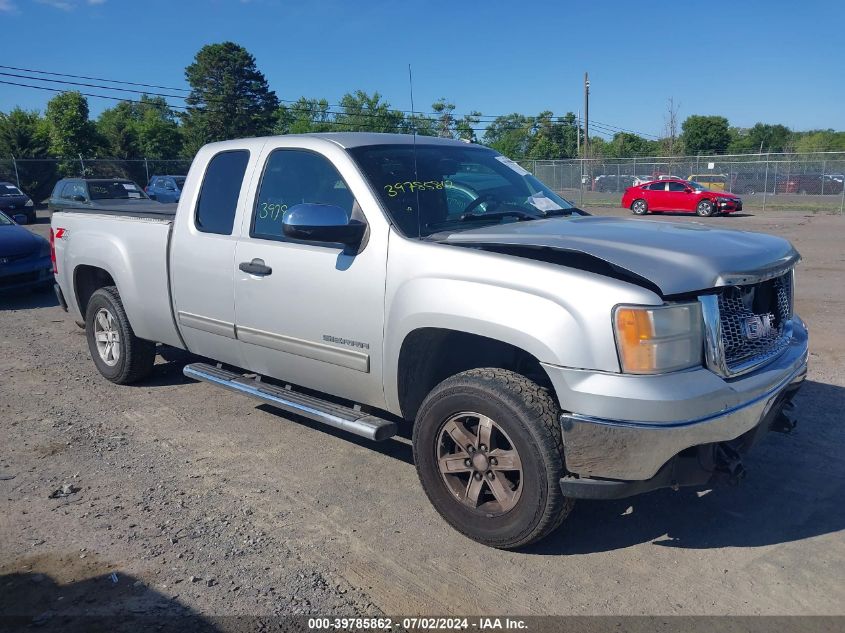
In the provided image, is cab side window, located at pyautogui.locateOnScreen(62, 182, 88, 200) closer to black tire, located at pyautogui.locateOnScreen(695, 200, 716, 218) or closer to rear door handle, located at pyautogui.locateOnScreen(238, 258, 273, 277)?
rear door handle, located at pyautogui.locateOnScreen(238, 258, 273, 277)

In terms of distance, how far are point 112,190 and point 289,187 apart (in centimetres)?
1697

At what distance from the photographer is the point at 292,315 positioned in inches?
167

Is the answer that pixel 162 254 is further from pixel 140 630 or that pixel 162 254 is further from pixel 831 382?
pixel 831 382

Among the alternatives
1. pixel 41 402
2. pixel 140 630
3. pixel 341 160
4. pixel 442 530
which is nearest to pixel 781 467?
pixel 442 530

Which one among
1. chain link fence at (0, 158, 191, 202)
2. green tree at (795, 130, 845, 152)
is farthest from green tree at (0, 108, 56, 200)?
green tree at (795, 130, 845, 152)

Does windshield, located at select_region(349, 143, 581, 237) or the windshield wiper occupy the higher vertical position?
windshield, located at select_region(349, 143, 581, 237)

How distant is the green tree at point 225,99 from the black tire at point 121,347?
4080 centimetres

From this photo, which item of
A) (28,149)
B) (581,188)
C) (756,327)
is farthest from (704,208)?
(28,149)

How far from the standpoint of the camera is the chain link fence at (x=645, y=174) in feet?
109

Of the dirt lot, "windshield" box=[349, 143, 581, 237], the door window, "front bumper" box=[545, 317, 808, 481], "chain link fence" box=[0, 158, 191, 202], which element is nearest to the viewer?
"front bumper" box=[545, 317, 808, 481]

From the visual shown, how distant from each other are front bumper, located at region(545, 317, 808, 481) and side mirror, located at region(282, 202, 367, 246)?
54.3 inches

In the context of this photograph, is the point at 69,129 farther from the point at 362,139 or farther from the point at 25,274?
the point at 362,139

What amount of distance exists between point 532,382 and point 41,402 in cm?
443

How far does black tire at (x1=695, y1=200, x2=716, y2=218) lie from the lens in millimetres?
27781
